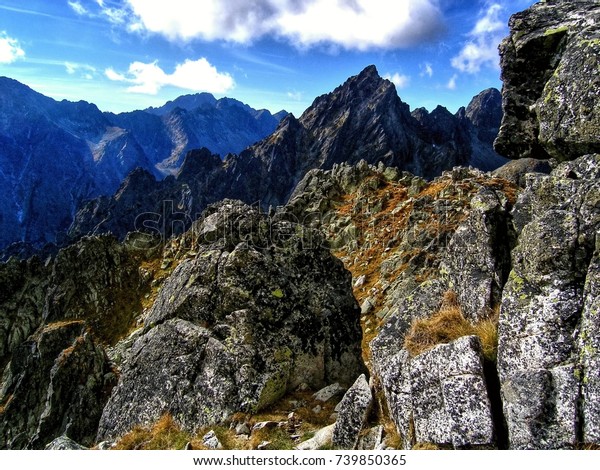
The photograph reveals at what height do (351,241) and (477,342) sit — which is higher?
(351,241)

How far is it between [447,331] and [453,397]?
1795 mm

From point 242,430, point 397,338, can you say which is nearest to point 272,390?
point 242,430

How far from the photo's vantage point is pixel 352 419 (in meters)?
10.8

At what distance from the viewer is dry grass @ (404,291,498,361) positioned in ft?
30.2

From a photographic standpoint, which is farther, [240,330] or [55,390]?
[55,390]

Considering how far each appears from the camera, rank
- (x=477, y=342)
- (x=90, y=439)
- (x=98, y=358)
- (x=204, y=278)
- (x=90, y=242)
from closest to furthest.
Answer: (x=477, y=342)
(x=204, y=278)
(x=90, y=439)
(x=98, y=358)
(x=90, y=242)

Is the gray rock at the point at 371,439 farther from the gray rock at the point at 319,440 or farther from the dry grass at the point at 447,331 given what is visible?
the dry grass at the point at 447,331

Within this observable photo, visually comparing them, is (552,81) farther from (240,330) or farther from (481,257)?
(240,330)

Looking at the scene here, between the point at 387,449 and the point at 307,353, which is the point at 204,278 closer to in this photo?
the point at 307,353

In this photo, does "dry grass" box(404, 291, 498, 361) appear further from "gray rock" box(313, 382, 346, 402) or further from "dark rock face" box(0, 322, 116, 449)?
"dark rock face" box(0, 322, 116, 449)

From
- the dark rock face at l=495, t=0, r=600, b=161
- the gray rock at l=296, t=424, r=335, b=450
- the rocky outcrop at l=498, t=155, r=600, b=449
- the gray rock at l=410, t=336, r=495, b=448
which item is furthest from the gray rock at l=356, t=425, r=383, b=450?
the dark rock face at l=495, t=0, r=600, b=161

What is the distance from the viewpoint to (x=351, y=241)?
115ft

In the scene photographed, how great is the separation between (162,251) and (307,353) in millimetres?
27307
